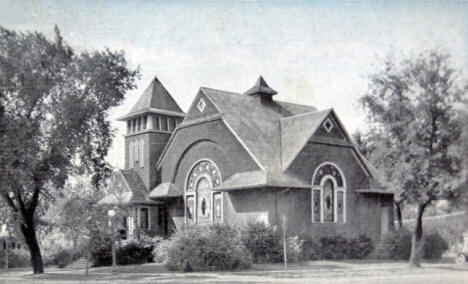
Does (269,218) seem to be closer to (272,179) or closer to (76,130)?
(272,179)

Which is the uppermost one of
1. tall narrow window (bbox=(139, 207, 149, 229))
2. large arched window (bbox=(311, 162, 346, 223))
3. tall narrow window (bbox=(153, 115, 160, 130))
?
tall narrow window (bbox=(153, 115, 160, 130))

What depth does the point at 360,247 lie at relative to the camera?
116 ft

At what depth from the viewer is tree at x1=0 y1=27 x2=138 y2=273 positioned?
24.0 m

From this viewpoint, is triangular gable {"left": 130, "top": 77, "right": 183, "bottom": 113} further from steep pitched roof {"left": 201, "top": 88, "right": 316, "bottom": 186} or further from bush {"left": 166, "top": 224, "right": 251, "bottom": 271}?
bush {"left": 166, "top": 224, "right": 251, "bottom": 271}

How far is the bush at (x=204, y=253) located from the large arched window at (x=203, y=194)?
8.28 meters

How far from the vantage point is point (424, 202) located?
28.5 m

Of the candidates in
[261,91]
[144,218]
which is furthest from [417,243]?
[144,218]

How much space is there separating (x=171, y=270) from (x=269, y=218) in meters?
7.07

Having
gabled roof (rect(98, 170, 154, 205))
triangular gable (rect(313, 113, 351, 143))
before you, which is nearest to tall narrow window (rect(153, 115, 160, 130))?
gabled roof (rect(98, 170, 154, 205))

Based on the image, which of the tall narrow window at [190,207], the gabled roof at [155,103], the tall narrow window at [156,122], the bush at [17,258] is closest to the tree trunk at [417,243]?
the tall narrow window at [190,207]

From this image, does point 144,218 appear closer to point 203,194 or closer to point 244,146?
point 203,194

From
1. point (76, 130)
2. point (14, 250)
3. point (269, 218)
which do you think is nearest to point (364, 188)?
point (269, 218)

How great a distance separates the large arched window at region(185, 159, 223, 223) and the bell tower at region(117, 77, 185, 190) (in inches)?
148

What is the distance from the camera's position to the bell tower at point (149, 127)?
41281mm
